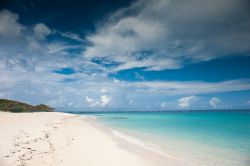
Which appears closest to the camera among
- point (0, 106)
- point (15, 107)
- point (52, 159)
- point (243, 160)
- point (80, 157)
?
point (52, 159)

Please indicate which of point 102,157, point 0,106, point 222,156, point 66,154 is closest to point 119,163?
point 102,157

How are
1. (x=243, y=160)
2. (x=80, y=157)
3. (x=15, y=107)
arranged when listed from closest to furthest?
(x=80, y=157) → (x=243, y=160) → (x=15, y=107)

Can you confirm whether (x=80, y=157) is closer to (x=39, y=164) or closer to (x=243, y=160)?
(x=39, y=164)

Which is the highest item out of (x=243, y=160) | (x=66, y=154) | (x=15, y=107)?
(x=15, y=107)

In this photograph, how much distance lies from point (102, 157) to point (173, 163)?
9.71 ft

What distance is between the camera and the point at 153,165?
7129mm

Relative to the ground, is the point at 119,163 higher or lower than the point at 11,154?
lower

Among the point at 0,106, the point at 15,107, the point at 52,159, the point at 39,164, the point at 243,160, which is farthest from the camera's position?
the point at 15,107

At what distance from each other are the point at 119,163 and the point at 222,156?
579 cm

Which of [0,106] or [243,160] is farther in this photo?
[0,106]

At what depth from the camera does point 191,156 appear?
9109 millimetres

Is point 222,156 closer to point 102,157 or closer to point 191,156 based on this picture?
point 191,156

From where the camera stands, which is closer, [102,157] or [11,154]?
[11,154]

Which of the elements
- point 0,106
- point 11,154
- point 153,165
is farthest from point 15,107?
point 153,165
